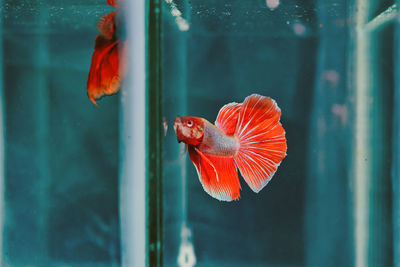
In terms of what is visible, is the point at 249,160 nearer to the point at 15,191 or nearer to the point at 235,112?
the point at 235,112

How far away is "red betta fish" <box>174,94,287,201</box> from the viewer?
573 mm

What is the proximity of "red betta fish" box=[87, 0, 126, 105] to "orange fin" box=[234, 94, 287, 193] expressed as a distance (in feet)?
0.75

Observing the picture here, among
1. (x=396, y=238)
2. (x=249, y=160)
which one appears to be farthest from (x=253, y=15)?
(x=396, y=238)

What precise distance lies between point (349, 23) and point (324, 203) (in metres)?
0.41

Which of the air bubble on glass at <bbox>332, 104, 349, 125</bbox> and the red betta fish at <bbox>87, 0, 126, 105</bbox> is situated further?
the air bubble on glass at <bbox>332, 104, 349, 125</bbox>

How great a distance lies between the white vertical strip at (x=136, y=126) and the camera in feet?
1.82

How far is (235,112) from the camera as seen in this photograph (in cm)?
59

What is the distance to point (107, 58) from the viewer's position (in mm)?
559

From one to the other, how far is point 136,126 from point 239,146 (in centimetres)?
18

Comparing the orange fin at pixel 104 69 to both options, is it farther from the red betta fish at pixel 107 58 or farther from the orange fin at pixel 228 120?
the orange fin at pixel 228 120

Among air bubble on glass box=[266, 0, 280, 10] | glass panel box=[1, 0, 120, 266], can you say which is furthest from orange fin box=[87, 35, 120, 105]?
air bubble on glass box=[266, 0, 280, 10]

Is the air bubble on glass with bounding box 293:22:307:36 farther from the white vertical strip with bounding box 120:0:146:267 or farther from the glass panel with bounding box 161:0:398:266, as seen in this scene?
the white vertical strip with bounding box 120:0:146:267

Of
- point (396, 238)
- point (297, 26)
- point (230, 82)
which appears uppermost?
point (297, 26)

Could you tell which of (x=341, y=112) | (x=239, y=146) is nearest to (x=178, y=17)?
(x=239, y=146)
